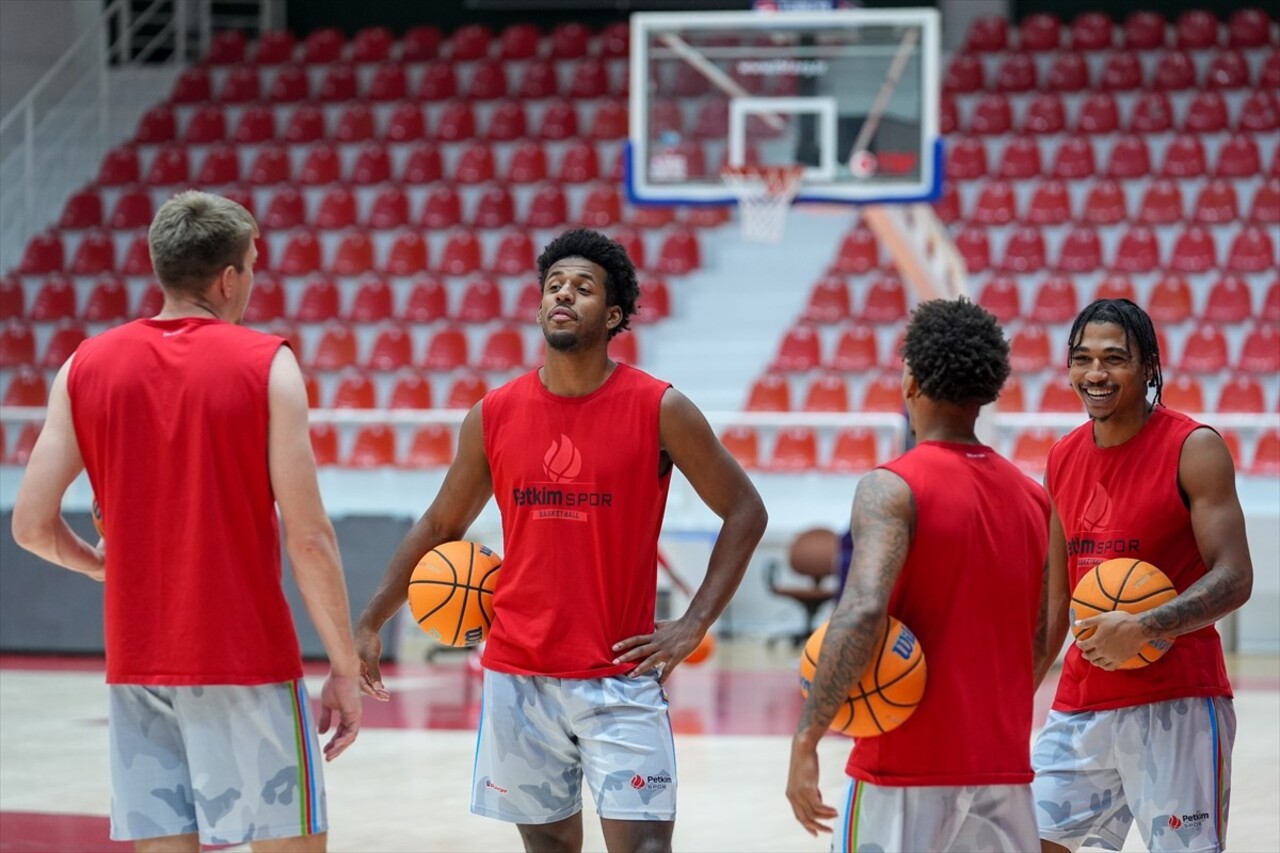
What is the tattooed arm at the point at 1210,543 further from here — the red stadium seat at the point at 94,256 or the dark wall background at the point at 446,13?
the dark wall background at the point at 446,13

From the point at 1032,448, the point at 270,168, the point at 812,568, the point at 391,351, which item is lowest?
the point at 812,568

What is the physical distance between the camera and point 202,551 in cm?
385

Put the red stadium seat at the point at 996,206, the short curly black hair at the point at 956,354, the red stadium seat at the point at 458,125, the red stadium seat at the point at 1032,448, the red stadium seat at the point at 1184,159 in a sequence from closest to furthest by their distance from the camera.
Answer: the short curly black hair at the point at 956,354, the red stadium seat at the point at 1032,448, the red stadium seat at the point at 996,206, the red stadium seat at the point at 1184,159, the red stadium seat at the point at 458,125

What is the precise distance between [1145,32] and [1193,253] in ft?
11.6

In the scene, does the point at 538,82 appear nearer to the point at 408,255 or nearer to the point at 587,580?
the point at 408,255

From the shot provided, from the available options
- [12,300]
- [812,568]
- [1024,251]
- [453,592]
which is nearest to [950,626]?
[453,592]

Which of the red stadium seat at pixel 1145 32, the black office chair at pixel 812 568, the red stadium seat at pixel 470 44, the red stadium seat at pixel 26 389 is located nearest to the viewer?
the black office chair at pixel 812 568

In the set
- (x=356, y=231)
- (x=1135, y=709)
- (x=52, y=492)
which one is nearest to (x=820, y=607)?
(x=356, y=231)

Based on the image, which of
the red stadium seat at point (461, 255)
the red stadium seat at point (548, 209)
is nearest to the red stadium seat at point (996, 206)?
the red stadium seat at point (548, 209)

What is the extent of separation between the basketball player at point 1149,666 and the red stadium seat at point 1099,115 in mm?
13249

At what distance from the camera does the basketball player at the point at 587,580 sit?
14.6ft

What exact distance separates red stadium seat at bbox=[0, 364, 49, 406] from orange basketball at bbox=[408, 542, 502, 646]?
12.4 meters

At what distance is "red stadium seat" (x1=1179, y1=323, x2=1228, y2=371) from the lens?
14.8 metres

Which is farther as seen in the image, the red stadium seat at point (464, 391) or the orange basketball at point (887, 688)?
the red stadium seat at point (464, 391)
